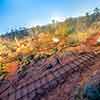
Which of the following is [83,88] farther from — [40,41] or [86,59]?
[40,41]

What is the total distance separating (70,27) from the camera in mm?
15328

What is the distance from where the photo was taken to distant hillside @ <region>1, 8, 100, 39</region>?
1518 centimetres

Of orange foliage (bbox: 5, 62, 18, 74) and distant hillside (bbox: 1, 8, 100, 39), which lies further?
distant hillside (bbox: 1, 8, 100, 39)

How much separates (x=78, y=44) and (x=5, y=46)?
174 inches

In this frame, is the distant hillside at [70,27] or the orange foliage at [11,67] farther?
the distant hillside at [70,27]

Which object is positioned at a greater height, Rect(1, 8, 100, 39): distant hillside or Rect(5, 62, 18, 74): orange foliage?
Rect(1, 8, 100, 39): distant hillside

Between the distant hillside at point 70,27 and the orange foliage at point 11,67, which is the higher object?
the distant hillside at point 70,27

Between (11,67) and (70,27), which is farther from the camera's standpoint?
(70,27)

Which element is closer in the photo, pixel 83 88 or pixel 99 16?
pixel 83 88

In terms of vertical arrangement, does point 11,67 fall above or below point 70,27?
below

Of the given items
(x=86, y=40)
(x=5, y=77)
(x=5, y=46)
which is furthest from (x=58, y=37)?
(x=5, y=77)

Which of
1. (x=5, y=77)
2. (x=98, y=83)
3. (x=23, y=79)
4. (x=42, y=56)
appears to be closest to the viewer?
(x=98, y=83)

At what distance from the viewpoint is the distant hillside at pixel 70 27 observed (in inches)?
598

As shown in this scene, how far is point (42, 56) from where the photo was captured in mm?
11320
